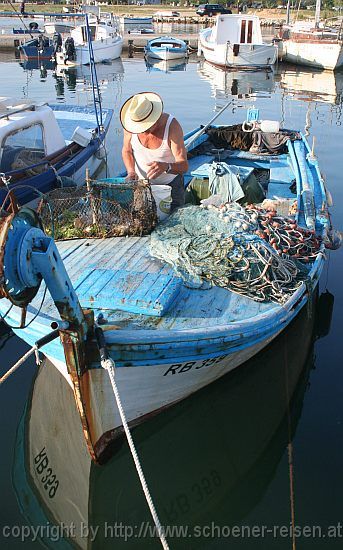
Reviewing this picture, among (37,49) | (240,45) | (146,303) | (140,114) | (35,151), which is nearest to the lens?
(146,303)

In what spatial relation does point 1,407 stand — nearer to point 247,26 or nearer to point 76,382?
point 76,382

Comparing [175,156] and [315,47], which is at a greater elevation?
[175,156]

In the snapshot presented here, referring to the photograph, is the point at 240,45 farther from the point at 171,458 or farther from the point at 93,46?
the point at 171,458

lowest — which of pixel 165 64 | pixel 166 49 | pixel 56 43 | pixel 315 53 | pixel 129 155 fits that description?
pixel 165 64

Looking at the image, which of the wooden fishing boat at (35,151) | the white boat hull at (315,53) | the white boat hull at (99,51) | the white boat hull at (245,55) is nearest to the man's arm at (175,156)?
the wooden fishing boat at (35,151)

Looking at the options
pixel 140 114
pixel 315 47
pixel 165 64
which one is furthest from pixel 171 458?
pixel 165 64

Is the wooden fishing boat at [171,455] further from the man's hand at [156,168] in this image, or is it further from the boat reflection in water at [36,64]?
the boat reflection in water at [36,64]

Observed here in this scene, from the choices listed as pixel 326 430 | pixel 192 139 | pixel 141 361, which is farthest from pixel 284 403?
pixel 192 139

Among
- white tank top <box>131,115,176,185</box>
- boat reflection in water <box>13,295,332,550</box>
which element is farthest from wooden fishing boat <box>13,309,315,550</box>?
white tank top <box>131,115,176,185</box>

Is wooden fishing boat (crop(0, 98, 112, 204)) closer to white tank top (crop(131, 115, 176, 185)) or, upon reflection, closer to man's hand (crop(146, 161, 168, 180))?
white tank top (crop(131, 115, 176, 185))

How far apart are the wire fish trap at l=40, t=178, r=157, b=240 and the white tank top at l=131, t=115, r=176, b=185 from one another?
59cm

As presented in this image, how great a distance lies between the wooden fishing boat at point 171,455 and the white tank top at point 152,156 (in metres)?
2.87

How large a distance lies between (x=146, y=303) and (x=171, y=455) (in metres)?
1.87

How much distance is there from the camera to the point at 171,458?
5547 millimetres
